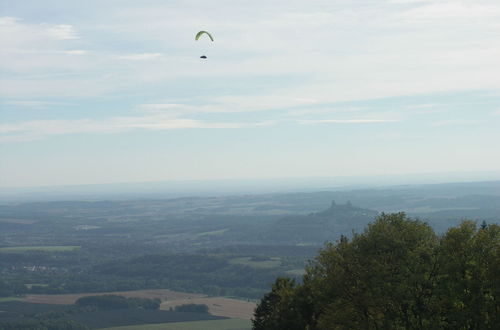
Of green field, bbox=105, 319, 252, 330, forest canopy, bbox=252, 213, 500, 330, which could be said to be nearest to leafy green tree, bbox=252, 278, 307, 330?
forest canopy, bbox=252, 213, 500, 330

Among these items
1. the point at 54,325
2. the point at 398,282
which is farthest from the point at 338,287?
the point at 54,325

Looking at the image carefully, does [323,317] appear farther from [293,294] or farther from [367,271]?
[293,294]

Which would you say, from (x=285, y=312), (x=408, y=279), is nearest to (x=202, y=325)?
(x=285, y=312)

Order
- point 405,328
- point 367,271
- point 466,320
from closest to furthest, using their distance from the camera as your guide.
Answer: point 466,320
point 405,328
point 367,271

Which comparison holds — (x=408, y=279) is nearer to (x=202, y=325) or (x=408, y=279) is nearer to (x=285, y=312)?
(x=285, y=312)

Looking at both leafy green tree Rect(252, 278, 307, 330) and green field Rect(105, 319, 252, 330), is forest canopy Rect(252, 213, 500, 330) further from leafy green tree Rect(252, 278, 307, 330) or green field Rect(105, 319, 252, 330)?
green field Rect(105, 319, 252, 330)

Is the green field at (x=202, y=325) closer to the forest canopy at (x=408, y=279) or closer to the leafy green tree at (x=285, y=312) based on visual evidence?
the leafy green tree at (x=285, y=312)
